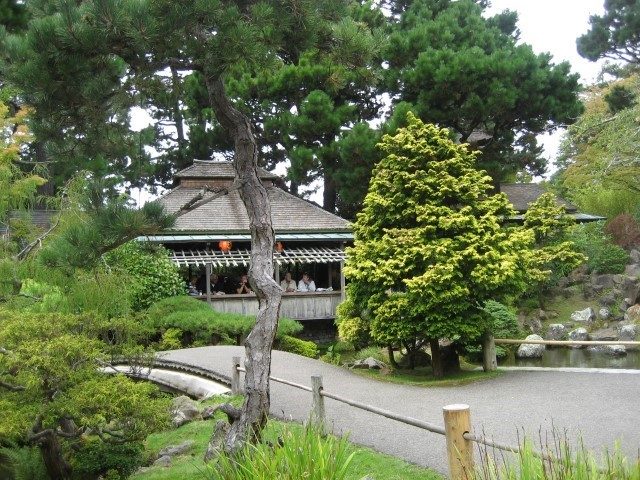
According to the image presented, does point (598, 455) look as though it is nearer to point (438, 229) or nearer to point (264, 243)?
point (264, 243)

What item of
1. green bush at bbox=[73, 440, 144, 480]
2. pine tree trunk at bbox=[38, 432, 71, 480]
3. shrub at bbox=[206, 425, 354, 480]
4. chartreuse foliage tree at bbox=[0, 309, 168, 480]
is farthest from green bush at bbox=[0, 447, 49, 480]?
shrub at bbox=[206, 425, 354, 480]

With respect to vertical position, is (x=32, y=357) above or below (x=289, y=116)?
below

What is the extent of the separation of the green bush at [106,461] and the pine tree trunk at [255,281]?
7.09ft

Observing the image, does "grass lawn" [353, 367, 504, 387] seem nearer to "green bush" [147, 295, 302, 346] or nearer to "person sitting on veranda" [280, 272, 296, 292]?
"green bush" [147, 295, 302, 346]

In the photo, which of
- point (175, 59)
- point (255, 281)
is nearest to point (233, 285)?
point (255, 281)

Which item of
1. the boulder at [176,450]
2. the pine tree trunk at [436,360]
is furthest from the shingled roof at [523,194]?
the boulder at [176,450]

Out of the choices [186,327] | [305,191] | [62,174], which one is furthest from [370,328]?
[305,191]

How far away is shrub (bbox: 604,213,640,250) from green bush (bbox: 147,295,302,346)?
1311 cm

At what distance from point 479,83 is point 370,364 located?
10.6 metres

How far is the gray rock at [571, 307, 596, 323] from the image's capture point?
61.6 ft

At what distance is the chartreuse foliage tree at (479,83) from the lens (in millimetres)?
19688

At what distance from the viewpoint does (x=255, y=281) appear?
18.9 feet

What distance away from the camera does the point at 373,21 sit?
1989 cm

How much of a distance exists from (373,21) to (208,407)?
45.7 ft
